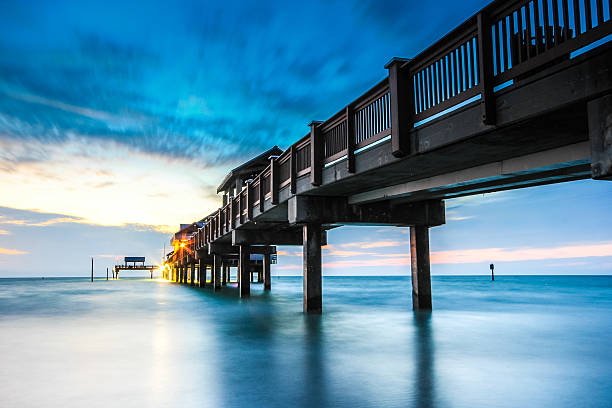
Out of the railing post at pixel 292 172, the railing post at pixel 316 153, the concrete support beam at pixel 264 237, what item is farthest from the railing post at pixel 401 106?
the concrete support beam at pixel 264 237

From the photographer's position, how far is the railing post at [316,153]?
49.8 feet

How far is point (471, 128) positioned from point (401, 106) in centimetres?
202

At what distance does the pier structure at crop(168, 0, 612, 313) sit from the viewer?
680 centimetres

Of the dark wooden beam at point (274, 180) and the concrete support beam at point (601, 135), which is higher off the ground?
the dark wooden beam at point (274, 180)

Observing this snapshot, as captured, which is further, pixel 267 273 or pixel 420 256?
pixel 267 273

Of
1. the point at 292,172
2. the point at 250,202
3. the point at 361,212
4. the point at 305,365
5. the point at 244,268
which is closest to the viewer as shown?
the point at 305,365

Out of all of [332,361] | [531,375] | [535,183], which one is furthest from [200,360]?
[535,183]

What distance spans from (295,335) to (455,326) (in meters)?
6.05

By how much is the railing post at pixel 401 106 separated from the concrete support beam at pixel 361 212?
7840 mm

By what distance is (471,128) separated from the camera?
8.63m

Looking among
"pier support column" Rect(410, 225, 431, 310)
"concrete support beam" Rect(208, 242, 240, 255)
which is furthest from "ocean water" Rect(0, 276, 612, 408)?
"concrete support beam" Rect(208, 242, 240, 255)

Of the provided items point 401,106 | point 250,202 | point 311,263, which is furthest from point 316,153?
point 250,202

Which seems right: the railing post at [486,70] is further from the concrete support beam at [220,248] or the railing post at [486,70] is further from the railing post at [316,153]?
the concrete support beam at [220,248]

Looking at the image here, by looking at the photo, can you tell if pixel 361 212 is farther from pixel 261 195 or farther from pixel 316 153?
pixel 261 195
